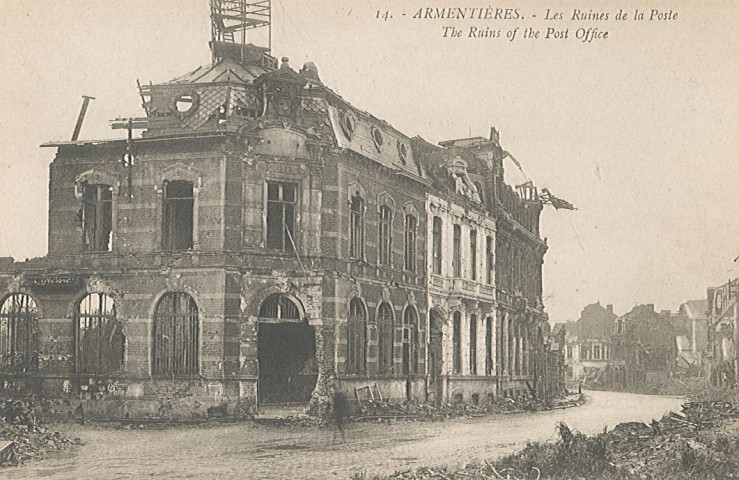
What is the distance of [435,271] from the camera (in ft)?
103

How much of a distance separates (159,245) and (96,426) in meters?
5.22

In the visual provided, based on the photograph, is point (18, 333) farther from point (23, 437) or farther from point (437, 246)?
point (437, 246)

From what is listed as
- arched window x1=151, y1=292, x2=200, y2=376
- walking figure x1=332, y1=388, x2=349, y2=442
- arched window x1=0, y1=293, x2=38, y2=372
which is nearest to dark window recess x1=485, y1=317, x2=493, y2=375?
walking figure x1=332, y1=388, x2=349, y2=442

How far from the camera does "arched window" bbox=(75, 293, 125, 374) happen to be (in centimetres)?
2395

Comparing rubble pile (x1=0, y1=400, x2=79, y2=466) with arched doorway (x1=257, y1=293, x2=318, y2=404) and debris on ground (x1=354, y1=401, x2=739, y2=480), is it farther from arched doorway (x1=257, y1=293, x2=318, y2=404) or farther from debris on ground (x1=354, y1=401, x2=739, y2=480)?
arched doorway (x1=257, y1=293, x2=318, y2=404)

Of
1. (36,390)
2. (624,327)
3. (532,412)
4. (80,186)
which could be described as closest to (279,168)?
(80,186)

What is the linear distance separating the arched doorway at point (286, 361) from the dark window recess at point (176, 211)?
143 inches

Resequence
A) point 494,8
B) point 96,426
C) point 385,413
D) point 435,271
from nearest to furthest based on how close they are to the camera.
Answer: point 494,8 → point 96,426 → point 385,413 → point 435,271

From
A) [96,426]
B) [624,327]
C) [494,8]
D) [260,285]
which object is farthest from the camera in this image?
[624,327]

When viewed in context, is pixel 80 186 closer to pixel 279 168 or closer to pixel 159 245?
pixel 159 245

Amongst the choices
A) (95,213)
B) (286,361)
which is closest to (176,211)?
(95,213)

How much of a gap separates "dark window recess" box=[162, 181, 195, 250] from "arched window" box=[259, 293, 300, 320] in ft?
9.52

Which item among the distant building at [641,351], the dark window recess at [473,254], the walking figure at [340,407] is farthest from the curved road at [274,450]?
the distant building at [641,351]

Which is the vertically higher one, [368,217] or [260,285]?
[368,217]
